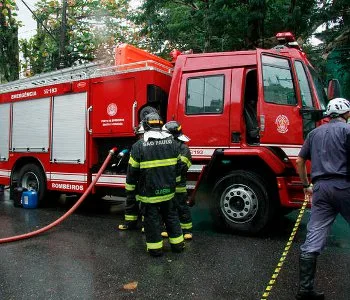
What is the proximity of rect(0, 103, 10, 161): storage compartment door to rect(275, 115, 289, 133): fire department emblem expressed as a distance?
592 cm

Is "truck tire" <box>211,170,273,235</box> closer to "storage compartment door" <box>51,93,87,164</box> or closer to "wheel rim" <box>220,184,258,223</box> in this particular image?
"wheel rim" <box>220,184,258,223</box>

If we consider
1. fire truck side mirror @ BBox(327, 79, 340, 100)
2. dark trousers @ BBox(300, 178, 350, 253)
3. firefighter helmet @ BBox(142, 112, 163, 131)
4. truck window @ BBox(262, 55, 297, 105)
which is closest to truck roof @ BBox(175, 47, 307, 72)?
truck window @ BBox(262, 55, 297, 105)

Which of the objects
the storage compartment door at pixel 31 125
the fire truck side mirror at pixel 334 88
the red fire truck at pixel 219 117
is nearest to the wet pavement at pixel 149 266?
the red fire truck at pixel 219 117

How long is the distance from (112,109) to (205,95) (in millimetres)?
1716

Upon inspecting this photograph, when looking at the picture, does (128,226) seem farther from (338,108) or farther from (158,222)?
(338,108)

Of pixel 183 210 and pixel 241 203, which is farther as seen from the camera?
pixel 241 203

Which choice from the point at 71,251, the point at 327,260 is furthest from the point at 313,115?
the point at 71,251

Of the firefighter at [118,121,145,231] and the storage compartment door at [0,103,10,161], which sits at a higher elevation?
the storage compartment door at [0,103,10,161]

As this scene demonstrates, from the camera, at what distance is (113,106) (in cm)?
675

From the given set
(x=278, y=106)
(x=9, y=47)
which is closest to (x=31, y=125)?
(x=278, y=106)

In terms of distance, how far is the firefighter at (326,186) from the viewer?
132 inches

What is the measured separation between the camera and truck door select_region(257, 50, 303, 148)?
214 inches

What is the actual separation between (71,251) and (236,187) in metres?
2.35

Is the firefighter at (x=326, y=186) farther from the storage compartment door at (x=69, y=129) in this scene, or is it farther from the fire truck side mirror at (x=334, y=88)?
the storage compartment door at (x=69, y=129)
